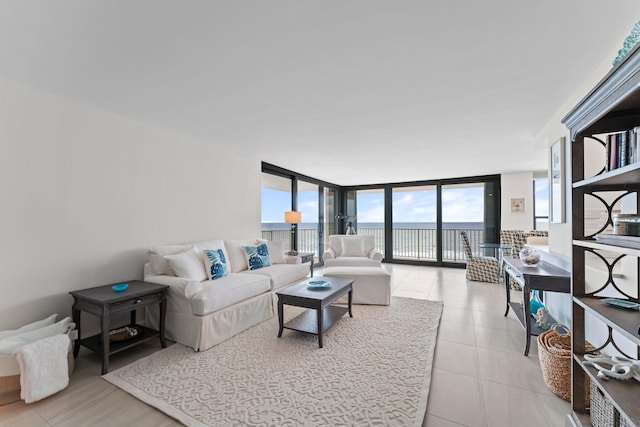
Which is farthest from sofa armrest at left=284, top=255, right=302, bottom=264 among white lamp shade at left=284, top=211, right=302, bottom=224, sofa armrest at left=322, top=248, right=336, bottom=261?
white lamp shade at left=284, top=211, right=302, bottom=224

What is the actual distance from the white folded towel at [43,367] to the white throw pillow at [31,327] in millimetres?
386

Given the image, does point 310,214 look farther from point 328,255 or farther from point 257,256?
point 257,256

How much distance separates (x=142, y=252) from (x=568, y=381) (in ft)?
13.2

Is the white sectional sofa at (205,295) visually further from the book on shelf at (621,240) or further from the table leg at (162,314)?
the book on shelf at (621,240)

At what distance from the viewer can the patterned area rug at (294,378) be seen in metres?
1.75

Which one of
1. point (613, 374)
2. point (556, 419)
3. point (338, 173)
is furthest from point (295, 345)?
point (338, 173)

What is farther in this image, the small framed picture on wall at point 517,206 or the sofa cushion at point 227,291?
the small framed picture on wall at point 517,206

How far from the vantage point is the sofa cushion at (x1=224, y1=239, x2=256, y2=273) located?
3820 millimetres

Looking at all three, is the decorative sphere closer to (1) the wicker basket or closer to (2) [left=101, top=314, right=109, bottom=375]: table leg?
(1) the wicker basket

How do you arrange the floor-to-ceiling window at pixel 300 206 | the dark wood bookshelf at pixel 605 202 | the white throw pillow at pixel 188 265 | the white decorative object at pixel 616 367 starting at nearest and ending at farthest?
the dark wood bookshelf at pixel 605 202, the white decorative object at pixel 616 367, the white throw pillow at pixel 188 265, the floor-to-ceiling window at pixel 300 206

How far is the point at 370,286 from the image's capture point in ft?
12.7

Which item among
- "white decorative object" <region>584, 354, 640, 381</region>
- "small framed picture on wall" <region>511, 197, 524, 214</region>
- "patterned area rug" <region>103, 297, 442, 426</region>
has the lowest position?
"patterned area rug" <region>103, 297, 442, 426</region>

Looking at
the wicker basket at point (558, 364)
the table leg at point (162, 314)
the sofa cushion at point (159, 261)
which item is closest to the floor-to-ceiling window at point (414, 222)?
the wicker basket at point (558, 364)

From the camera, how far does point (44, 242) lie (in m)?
2.40
